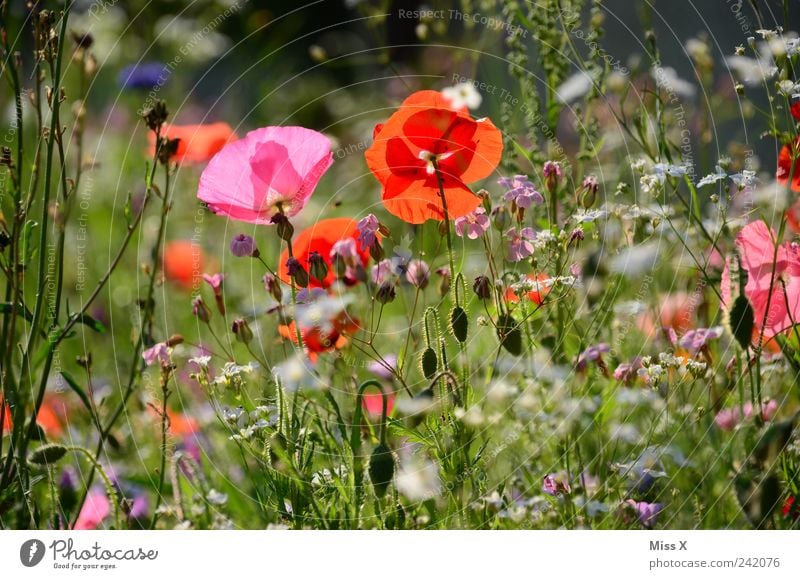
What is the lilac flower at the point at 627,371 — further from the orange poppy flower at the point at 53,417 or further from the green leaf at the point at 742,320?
the orange poppy flower at the point at 53,417

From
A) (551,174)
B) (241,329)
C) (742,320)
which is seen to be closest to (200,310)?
(241,329)

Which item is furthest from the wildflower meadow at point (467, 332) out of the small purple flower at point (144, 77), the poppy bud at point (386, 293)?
the small purple flower at point (144, 77)

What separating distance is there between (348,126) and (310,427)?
2.51 ft

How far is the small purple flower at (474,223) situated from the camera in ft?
2.04

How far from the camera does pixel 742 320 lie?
0.61 m

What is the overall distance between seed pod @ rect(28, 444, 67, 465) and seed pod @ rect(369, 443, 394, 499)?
19 centimetres

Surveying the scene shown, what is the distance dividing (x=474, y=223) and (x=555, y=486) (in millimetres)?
182

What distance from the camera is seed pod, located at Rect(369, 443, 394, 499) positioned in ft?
1.86

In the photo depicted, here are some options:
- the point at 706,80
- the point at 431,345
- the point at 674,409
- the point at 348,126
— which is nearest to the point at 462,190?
the point at 431,345

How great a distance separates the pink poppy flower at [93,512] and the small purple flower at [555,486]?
30 centimetres

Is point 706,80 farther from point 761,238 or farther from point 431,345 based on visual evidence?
point 431,345

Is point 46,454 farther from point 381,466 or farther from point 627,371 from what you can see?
point 627,371

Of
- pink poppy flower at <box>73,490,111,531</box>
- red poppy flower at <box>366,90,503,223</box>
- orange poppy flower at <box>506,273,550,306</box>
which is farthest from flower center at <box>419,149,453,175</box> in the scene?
pink poppy flower at <box>73,490,111,531</box>

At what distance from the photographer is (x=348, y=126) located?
1.32 m
